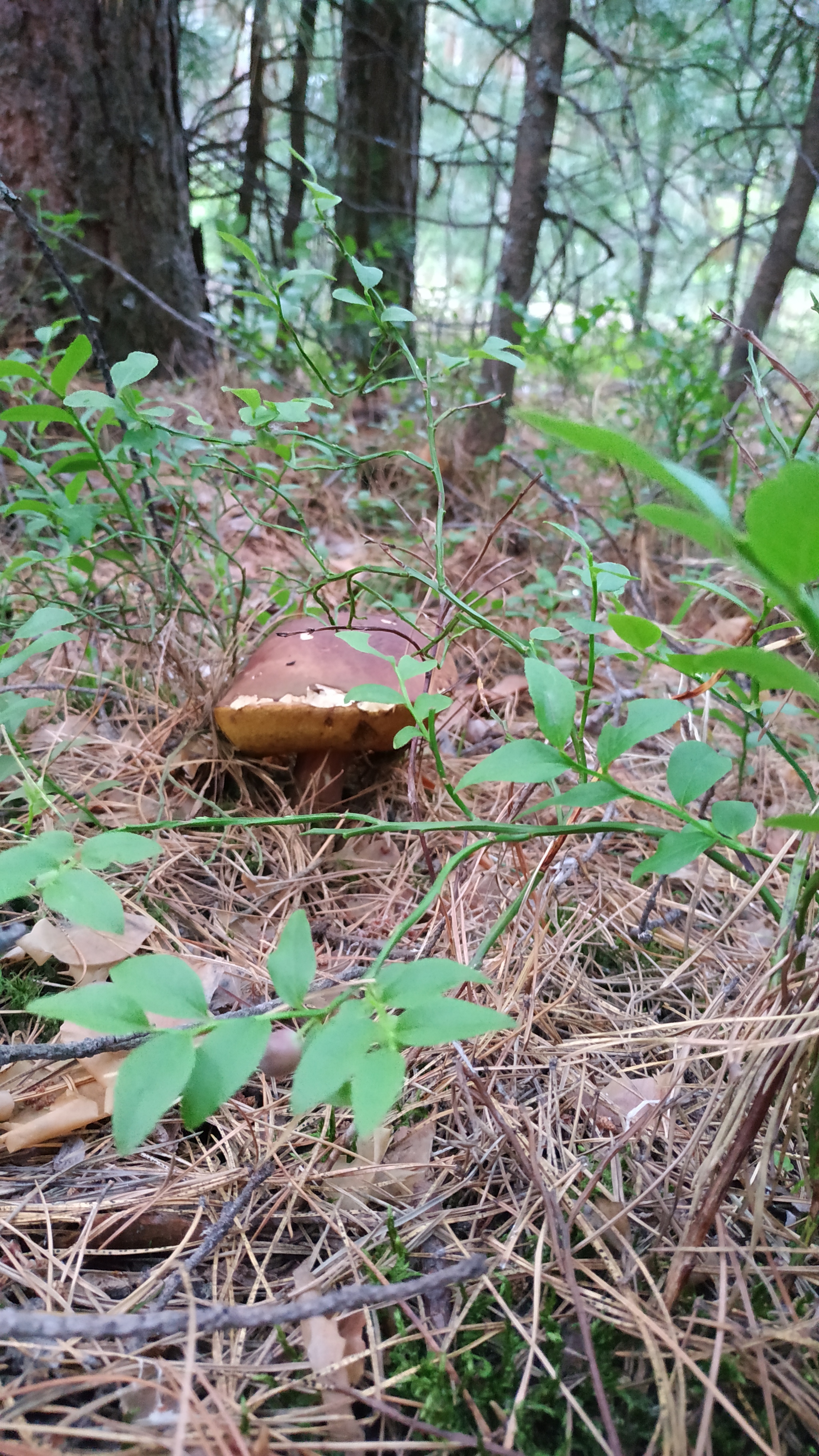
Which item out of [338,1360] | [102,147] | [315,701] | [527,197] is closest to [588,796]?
[338,1360]

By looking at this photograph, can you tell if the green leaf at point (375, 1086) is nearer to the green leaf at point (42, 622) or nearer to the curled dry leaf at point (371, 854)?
the green leaf at point (42, 622)

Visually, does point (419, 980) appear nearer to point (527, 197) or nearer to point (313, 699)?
point (313, 699)

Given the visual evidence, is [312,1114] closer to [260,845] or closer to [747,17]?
[260,845]

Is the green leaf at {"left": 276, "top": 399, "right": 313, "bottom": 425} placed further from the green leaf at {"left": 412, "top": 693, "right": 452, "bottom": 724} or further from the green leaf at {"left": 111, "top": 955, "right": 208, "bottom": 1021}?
the green leaf at {"left": 111, "top": 955, "right": 208, "bottom": 1021}

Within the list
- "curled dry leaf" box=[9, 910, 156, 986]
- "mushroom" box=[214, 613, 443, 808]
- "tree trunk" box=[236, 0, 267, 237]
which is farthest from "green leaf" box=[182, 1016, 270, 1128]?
"tree trunk" box=[236, 0, 267, 237]

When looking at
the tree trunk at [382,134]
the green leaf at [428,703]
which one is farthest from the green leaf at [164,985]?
the tree trunk at [382,134]
